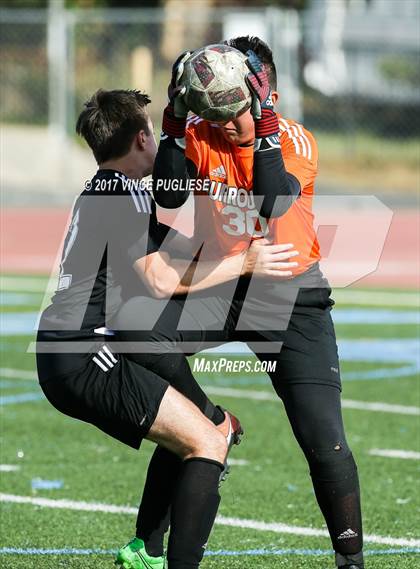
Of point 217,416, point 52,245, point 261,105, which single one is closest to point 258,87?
point 261,105

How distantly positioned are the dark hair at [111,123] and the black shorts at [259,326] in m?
0.61

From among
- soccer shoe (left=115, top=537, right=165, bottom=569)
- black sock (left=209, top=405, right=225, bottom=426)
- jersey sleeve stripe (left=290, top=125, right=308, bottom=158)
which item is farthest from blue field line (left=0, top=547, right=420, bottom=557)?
jersey sleeve stripe (left=290, top=125, right=308, bottom=158)

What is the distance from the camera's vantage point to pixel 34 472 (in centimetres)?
701

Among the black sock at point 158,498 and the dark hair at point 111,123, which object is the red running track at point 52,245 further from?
the dark hair at point 111,123

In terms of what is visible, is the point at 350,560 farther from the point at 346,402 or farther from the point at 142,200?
the point at 346,402

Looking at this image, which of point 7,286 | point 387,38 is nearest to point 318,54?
point 387,38

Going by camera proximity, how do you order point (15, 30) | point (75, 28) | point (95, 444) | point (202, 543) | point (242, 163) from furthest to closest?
point (15, 30), point (75, 28), point (95, 444), point (242, 163), point (202, 543)

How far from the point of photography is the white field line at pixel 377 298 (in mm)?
14195

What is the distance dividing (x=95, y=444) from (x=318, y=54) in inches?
721

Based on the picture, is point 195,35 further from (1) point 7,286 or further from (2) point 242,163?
(2) point 242,163

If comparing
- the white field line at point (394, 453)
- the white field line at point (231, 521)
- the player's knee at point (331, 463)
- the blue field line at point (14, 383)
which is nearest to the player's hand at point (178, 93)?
the player's knee at point (331, 463)

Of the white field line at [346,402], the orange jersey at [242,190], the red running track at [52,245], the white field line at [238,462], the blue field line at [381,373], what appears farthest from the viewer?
the red running track at [52,245]

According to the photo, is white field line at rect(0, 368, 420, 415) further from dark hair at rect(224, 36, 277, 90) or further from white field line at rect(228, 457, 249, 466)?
dark hair at rect(224, 36, 277, 90)

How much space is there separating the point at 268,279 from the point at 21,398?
4.59 m
